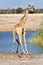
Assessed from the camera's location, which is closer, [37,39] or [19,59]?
[19,59]

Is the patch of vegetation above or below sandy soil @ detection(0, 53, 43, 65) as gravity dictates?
below

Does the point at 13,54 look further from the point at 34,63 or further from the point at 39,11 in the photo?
the point at 39,11

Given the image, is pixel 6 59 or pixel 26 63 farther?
pixel 6 59

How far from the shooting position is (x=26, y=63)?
48.5ft

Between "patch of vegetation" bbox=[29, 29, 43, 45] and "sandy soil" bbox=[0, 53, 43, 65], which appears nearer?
"sandy soil" bbox=[0, 53, 43, 65]

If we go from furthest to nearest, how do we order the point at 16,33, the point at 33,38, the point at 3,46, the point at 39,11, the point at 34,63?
the point at 39,11, the point at 33,38, the point at 3,46, the point at 16,33, the point at 34,63

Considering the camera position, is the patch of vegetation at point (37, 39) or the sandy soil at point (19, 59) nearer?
the sandy soil at point (19, 59)

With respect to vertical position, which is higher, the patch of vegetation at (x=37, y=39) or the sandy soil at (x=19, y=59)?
the sandy soil at (x=19, y=59)

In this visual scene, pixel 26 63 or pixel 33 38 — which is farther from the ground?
pixel 26 63

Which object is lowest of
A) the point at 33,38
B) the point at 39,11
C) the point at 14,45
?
the point at 39,11

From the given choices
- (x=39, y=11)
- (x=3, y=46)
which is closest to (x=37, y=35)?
(x=3, y=46)

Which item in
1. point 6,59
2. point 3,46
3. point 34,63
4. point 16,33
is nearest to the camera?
point 34,63

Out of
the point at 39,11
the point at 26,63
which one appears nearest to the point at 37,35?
the point at 26,63

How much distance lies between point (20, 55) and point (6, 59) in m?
0.84
